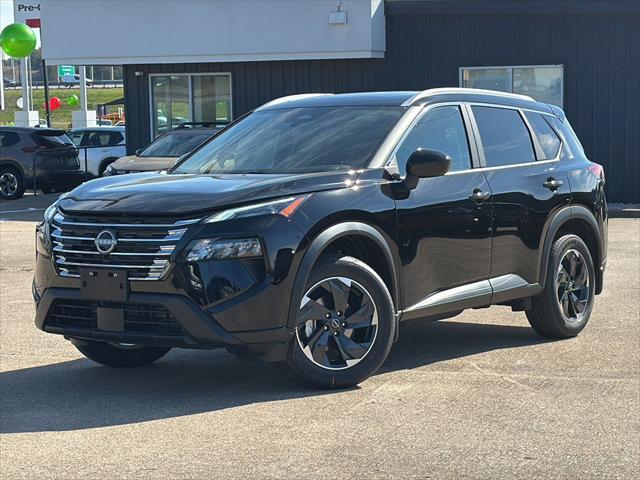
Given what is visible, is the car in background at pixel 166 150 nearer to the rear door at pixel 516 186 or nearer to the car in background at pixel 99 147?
the car in background at pixel 99 147

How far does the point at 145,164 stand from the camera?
17203 mm

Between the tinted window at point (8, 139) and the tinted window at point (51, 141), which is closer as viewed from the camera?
the tinted window at point (8, 139)

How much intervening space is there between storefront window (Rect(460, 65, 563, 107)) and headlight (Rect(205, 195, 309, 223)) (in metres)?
15.5

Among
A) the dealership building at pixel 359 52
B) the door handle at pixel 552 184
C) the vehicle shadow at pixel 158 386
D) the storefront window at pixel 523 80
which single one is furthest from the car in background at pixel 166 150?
the door handle at pixel 552 184

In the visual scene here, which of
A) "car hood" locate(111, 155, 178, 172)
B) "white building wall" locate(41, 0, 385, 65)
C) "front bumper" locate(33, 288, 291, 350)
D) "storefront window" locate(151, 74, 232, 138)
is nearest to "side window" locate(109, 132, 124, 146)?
"storefront window" locate(151, 74, 232, 138)

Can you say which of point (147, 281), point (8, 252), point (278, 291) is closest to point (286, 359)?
point (278, 291)

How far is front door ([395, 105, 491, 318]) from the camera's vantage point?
708cm

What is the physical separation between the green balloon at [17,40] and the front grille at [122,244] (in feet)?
92.1

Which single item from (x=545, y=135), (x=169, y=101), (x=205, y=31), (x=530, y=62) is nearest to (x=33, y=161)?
(x=169, y=101)

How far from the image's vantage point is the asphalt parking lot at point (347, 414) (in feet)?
17.4

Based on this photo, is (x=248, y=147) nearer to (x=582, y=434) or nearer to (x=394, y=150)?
(x=394, y=150)

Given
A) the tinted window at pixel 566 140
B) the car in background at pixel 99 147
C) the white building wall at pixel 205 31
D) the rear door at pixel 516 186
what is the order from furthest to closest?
the car in background at pixel 99 147, the white building wall at pixel 205 31, the tinted window at pixel 566 140, the rear door at pixel 516 186

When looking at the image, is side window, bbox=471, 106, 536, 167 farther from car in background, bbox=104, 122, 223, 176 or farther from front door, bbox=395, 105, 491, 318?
car in background, bbox=104, 122, 223, 176

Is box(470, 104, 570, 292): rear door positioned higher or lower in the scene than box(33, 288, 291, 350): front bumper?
higher
